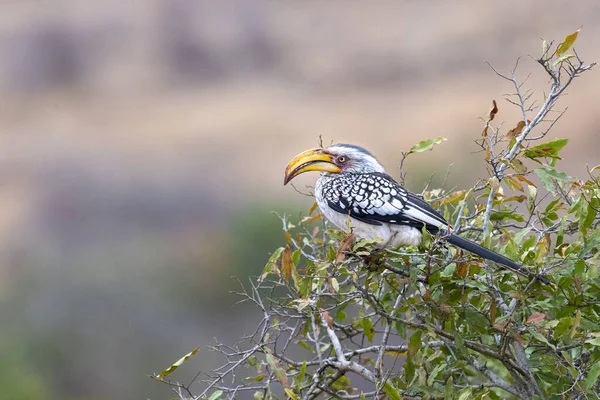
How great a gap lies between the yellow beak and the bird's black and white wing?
4.5 inches

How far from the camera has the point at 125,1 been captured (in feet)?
61.9

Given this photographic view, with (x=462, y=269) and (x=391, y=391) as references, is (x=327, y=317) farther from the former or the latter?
(x=462, y=269)

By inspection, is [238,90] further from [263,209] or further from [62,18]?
[263,209]

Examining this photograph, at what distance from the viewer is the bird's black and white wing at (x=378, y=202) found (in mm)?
2779

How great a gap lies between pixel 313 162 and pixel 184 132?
1302 centimetres

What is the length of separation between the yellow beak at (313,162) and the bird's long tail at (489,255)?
2.95 ft

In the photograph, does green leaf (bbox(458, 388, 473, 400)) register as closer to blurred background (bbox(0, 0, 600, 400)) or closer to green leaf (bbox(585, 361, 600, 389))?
green leaf (bbox(585, 361, 600, 389))

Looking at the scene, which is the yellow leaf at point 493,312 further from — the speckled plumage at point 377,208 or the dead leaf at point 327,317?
the speckled plumage at point 377,208

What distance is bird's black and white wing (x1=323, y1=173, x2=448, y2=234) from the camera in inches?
109

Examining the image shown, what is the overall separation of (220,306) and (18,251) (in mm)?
3822

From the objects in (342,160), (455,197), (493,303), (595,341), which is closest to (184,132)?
(342,160)

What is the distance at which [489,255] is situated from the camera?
2.19 meters

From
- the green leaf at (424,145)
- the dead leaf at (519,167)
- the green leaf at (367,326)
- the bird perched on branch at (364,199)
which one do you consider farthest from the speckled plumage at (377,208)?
the dead leaf at (519,167)

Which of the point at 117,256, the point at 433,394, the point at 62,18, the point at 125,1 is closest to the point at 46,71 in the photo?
the point at 62,18
